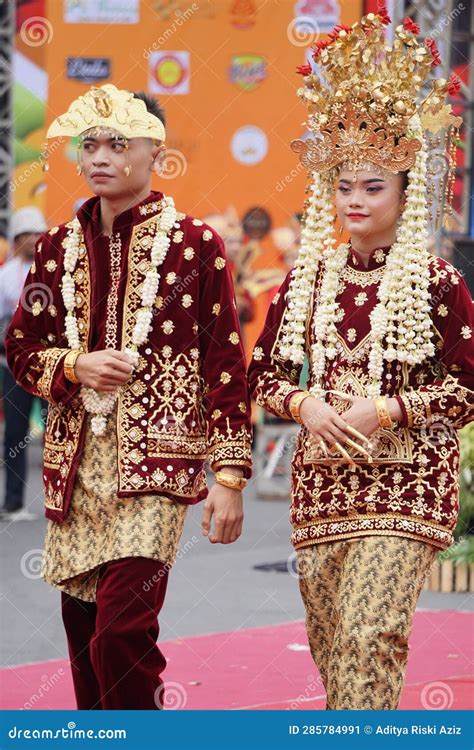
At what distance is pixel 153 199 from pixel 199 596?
412 centimetres

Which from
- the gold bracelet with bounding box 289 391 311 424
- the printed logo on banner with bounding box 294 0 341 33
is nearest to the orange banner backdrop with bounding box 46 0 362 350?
the printed logo on banner with bounding box 294 0 341 33

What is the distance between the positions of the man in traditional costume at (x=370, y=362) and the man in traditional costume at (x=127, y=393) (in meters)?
0.19

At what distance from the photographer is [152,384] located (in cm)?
461

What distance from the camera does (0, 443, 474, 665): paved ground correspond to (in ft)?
24.9

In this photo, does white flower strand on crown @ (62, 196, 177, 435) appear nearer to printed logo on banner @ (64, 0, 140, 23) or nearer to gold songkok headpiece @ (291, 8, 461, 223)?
gold songkok headpiece @ (291, 8, 461, 223)

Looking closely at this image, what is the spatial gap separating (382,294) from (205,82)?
441 inches

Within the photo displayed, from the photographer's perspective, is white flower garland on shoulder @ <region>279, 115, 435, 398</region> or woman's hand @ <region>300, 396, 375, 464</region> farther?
white flower garland on shoulder @ <region>279, 115, 435, 398</region>

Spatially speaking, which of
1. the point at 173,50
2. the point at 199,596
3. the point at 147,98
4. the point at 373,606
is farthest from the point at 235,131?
the point at 373,606

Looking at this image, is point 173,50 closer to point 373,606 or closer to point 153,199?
point 153,199

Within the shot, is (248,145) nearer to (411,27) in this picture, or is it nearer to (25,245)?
(25,245)

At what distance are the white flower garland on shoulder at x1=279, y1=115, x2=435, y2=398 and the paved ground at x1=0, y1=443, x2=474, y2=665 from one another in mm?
2923

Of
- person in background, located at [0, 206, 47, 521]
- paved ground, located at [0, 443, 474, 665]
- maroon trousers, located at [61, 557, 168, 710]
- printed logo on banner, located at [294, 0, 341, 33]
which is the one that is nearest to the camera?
maroon trousers, located at [61, 557, 168, 710]

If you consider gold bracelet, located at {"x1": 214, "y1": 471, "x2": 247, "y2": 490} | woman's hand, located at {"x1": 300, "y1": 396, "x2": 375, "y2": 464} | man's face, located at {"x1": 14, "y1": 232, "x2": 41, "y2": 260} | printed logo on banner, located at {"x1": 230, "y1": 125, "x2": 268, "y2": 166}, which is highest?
printed logo on banner, located at {"x1": 230, "y1": 125, "x2": 268, "y2": 166}

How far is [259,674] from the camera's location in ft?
21.7
